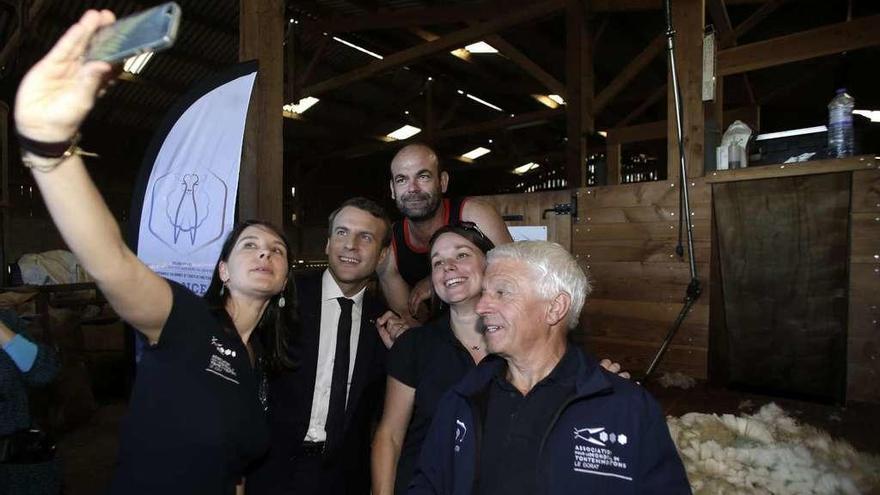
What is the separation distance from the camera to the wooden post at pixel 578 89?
22.0 feet

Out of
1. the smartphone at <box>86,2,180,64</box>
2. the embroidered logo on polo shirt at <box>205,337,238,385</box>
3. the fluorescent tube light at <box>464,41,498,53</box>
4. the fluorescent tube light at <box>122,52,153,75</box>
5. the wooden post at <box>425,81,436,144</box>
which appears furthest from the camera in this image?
the wooden post at <box>425,81,436,144</box>

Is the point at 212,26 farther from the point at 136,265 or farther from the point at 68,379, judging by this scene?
the point at 136,265

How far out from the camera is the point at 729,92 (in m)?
9.37

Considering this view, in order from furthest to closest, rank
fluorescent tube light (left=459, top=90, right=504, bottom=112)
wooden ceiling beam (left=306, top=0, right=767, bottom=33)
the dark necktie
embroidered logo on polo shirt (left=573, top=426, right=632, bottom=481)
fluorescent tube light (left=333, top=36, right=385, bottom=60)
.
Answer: fluorescent tube light (left=459, top=90, right=504, bottom=112) < fluorescent tube light (left=333, top=36, right=385, bottom=60) < wooden ceiling beam (left=306, top=0, right=767, bottom=33) < the dark necktie < embroidered logo on polo shirt (left=573, top=426, right=632, bottom=481)

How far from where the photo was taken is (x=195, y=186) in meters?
2.86

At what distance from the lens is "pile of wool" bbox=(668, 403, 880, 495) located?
2.29 m

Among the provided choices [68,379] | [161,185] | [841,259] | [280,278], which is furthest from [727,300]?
[68,379]

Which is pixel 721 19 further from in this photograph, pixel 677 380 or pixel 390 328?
pixel 390 328

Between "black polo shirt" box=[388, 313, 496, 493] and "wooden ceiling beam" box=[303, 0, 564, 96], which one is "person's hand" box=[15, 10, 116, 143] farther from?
"wooden ceiling beam" box=[303, 0, 564, 96]

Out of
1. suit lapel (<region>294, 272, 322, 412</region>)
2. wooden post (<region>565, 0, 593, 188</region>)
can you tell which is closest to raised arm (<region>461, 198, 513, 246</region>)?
suit lapel (<region>294, 272, 322, 412</region>)

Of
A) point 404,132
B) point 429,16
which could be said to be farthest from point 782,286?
point 404,132

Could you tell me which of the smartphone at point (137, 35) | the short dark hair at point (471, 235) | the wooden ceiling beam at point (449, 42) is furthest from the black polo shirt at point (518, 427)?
the wooden ceiling beam at point (449, 42)

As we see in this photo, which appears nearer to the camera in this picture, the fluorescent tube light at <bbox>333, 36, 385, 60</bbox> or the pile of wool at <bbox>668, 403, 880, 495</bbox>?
the pile of wool at <bbox>668, 403, 880, 495</bbox>

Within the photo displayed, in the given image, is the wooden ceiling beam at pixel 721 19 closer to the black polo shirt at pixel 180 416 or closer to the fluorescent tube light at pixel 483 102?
the fluorescent tube light at pixel 483 102
